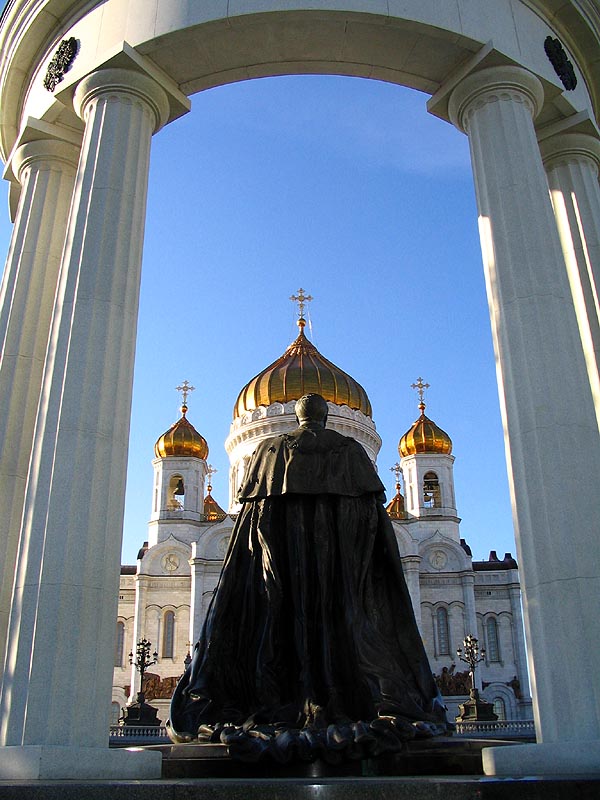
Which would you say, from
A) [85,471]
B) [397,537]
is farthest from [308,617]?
[397,537]

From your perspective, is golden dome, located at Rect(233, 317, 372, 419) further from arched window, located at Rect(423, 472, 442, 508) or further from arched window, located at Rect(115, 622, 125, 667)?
arched window, located at Rect(115, 622, 125, 667)

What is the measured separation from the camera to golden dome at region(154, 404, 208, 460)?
2165 inches

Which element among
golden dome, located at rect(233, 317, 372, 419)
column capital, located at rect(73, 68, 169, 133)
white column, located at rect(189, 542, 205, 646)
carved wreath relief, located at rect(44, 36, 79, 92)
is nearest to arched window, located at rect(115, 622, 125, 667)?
white column, located at rect(189, 542, 205, 646)

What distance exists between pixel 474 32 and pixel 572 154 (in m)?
2.45

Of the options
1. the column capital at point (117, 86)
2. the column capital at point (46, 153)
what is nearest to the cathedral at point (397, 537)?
the column capital at point (46, 153)

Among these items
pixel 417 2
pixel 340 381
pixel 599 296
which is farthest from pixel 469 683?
pixel 417 2

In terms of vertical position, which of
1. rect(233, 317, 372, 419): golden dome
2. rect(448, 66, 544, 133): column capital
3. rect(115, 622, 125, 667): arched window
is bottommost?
rect(115, 622, 125, 667): arched window

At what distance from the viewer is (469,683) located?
45031mm

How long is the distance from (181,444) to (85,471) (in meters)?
47.6

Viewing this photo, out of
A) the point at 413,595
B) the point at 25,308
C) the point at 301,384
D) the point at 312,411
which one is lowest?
the point at 312,411

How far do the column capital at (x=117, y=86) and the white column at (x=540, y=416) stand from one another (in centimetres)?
385

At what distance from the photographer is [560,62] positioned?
10.9 meters

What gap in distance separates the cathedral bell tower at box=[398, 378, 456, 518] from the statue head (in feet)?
158

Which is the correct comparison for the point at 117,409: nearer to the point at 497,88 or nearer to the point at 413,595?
the point at 497,88
